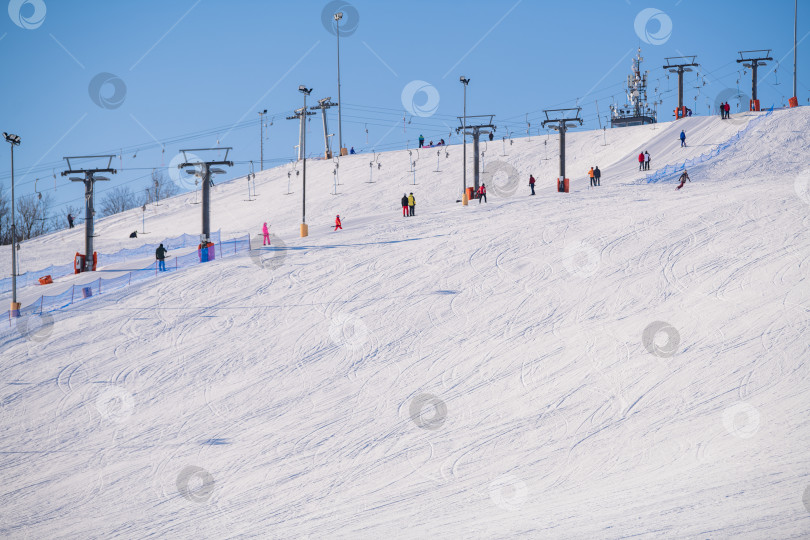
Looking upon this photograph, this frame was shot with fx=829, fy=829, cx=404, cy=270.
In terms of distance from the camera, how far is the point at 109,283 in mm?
28359

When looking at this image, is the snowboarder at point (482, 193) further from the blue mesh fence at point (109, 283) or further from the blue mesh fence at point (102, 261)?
the blue mesh fence at point (102, 261)

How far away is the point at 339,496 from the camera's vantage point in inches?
603

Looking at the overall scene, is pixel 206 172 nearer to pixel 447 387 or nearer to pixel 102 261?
pixel 102 261

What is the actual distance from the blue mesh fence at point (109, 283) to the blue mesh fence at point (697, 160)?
19.3m

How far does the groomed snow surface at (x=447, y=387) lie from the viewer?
1440 cm

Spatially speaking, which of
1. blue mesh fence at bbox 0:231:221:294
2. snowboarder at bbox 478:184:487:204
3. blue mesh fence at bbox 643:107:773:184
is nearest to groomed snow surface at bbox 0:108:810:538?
blue mesh fence at bbox 0:231:221:294

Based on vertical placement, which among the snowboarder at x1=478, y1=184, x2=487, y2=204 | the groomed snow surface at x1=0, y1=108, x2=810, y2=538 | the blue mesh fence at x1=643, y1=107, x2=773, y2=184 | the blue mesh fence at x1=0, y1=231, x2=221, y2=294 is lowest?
the groomed snow surface at x1=0, y1=108, x2=810, y2=538

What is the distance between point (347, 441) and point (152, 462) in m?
4.12

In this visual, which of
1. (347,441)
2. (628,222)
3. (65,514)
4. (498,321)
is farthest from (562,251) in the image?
(65,514)

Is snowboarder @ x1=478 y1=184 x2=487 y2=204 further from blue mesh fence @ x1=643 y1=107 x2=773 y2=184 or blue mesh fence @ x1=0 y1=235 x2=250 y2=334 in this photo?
blue mesh fence @ x1=0 y1=235 x2=250 y2=334

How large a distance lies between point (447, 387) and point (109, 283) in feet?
48.6

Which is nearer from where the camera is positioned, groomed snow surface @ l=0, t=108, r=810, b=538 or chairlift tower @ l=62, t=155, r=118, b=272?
groomed snow surface @ l=0, t=108, r=810, b=538

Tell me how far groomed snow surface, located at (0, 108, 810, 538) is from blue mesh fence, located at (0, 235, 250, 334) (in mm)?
768

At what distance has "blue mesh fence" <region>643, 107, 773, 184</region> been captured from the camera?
128 ft
